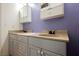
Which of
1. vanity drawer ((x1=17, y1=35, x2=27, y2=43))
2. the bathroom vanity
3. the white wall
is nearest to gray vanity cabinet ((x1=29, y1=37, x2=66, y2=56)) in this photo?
the bathroom vanity

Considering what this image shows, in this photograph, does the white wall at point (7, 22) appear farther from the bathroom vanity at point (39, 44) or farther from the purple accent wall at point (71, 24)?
the purple accent wall at point (71, 24)

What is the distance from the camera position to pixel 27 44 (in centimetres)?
172

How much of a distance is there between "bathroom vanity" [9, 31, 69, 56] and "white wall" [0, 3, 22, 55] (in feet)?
0.34

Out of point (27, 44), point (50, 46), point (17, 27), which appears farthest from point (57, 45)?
point (17, 27)

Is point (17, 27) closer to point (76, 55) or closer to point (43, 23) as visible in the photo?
point (43, 23)

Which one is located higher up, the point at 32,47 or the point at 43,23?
the point at 43,23

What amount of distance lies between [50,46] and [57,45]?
0.12m

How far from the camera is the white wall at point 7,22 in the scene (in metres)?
1.97

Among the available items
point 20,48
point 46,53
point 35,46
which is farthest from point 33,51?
point 20,48

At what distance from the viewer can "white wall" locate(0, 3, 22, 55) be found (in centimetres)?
197

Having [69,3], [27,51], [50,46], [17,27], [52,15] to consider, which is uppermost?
[69,3]

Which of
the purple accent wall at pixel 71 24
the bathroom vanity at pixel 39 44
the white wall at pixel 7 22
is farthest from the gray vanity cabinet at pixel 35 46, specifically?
the purple accent wall at pixel 71 24

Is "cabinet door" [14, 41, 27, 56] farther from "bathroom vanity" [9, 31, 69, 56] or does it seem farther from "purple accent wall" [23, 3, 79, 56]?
"purple accent wall" [23, 3, 79, 56]

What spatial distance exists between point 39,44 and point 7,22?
936 mm
